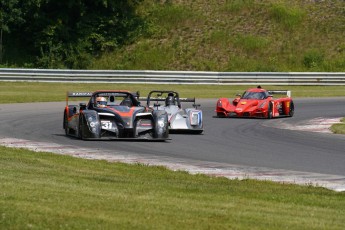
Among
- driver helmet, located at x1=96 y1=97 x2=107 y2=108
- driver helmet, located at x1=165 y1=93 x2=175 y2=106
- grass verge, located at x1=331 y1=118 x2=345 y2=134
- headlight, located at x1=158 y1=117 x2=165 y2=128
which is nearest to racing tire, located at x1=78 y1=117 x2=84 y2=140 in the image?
driver helmet, located at x1=96 y1=97 x2=107 y2=108

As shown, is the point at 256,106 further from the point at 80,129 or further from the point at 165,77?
the point at 165,77

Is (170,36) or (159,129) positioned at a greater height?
(170,36)

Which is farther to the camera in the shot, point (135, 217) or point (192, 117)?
point (192, 117)

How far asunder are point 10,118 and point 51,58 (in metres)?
21.1

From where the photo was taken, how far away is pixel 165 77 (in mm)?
41219

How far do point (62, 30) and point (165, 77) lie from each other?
8122 mm

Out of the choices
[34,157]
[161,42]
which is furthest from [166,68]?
[34,157]

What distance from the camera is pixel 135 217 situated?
8.93 metres

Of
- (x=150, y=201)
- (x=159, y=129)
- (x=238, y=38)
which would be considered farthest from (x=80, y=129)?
(x=238, y=38)

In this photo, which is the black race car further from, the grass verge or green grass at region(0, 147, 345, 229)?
green grass at region(0, 147, 345, 229)

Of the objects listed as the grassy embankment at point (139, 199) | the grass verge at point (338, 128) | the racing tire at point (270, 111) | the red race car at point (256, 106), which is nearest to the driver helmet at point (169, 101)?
the grass verge at point (338, 128)

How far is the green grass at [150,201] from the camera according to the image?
28.6 feet

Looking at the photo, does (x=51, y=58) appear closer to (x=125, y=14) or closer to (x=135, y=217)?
(x=125, y=14)

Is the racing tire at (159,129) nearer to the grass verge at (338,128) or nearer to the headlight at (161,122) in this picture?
the headlight at (161,122)
